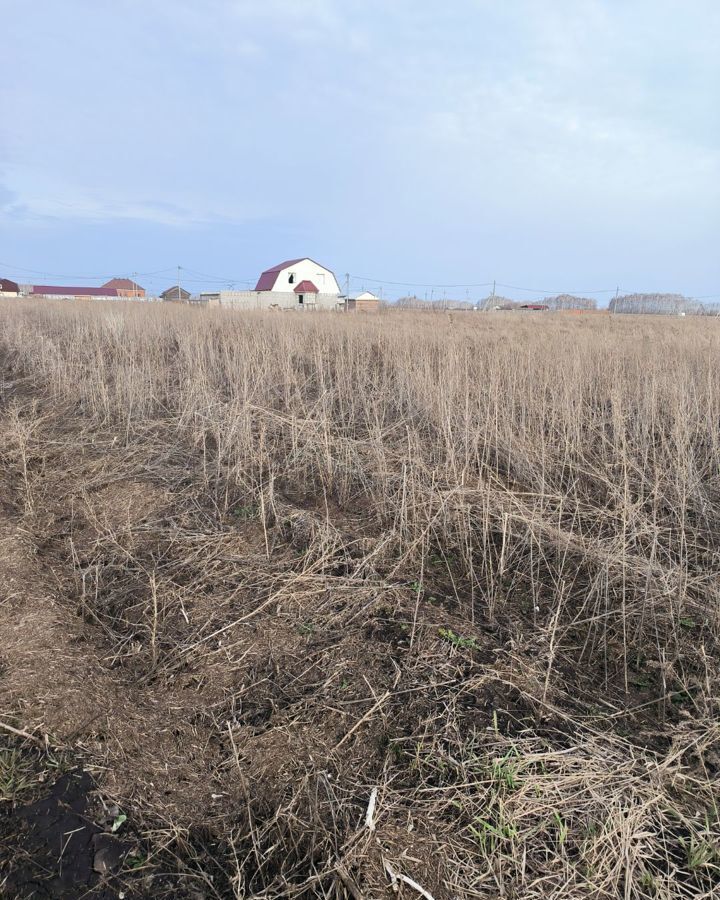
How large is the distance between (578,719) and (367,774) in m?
0.68

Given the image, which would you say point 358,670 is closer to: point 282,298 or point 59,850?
point 59,850

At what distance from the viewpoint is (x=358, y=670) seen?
182 centimetres

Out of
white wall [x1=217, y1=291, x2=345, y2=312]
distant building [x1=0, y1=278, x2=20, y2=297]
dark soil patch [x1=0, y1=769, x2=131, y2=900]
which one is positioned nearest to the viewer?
dark soil patch [x1=0, y1=769, x2=131, y2=900]

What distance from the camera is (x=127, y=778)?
144 centimetres

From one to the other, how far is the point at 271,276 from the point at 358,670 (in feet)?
123

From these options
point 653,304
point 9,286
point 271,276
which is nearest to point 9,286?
point 9,286

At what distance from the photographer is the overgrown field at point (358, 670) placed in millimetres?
1259

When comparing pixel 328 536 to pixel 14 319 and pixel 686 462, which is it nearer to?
pixel 686 462

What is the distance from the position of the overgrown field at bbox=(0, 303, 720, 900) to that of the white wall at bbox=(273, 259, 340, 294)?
33258 millimetres

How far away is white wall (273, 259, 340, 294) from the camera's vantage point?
35531mm

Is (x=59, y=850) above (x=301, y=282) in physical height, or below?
below

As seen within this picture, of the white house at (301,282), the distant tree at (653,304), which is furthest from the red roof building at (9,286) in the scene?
the distant tree at (653,304)

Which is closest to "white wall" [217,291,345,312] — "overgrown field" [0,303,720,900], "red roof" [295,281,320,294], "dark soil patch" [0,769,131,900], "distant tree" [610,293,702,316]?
"red roof" [295,281,320,294]

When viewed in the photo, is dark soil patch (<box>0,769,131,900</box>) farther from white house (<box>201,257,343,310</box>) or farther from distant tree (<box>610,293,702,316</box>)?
distant tree (<box>610,293,702,316</box>)
